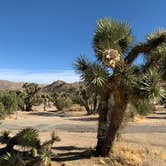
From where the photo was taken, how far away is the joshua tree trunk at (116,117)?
425 inches

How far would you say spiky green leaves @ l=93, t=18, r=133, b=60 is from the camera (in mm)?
10703

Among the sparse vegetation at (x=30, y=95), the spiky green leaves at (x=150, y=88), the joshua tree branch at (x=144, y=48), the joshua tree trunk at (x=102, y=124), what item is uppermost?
the sparse vegetation at (x=30, y=95)

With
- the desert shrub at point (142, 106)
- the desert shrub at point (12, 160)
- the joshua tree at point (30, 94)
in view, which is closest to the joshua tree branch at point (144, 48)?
the desert shrub at point (142, 106)

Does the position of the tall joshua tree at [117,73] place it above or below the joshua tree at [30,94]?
below

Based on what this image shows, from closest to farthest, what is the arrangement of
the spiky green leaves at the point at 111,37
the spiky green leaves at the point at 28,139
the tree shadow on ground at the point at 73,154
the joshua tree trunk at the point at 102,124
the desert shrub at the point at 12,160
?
the desert shrub at the point at 12,160
the spiky green leaves at the point at 28,139
the spiky green leaves at the point at 111,37
the tree shadow on ground at the point at 73,154
the joshua tree trunk at the point at 102,124

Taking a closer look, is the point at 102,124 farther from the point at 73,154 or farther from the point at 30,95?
the point at 30,95

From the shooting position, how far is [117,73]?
1049cm

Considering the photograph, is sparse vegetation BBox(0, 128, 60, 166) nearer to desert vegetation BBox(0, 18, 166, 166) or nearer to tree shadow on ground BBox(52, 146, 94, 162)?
desert vegetation BBox(0, 18, 166, 166)

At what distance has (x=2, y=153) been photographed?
35.1ft

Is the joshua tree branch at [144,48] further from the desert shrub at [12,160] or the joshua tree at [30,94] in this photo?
the joshua tree at [30,94]

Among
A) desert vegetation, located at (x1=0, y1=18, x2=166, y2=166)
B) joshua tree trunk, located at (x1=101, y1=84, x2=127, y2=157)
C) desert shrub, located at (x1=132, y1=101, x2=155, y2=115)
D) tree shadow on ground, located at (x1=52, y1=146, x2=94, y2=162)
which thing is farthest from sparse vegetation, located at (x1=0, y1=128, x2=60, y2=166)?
desert shrub, located at (x1=132, y1=101, x2=155, y2=115)

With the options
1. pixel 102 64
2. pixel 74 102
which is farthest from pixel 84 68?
pixel 74 102

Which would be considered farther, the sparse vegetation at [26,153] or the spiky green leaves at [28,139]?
the spiky green leaves at [28,139]

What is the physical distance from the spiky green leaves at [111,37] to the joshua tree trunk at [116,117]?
4.18 feet
